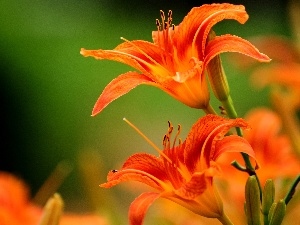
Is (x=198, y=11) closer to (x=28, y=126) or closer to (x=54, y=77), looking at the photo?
(x=28, y=126)

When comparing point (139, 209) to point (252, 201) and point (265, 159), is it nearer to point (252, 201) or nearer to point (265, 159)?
point (252, 201)

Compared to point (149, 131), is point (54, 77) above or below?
above

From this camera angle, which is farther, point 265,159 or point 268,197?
point 265,159

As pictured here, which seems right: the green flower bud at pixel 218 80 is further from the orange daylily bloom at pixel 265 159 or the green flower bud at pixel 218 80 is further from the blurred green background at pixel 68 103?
the blurred green background at pixel 68 103

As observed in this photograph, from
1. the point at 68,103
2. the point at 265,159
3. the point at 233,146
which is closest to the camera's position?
the point at 233,146

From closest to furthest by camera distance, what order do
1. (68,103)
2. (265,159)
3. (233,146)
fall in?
(233,146) → (265,159) → (68,103)

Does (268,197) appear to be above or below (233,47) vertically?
below

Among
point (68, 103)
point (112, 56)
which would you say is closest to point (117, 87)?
point (112, 56)

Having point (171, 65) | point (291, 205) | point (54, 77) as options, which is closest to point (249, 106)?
point (54, 77)
